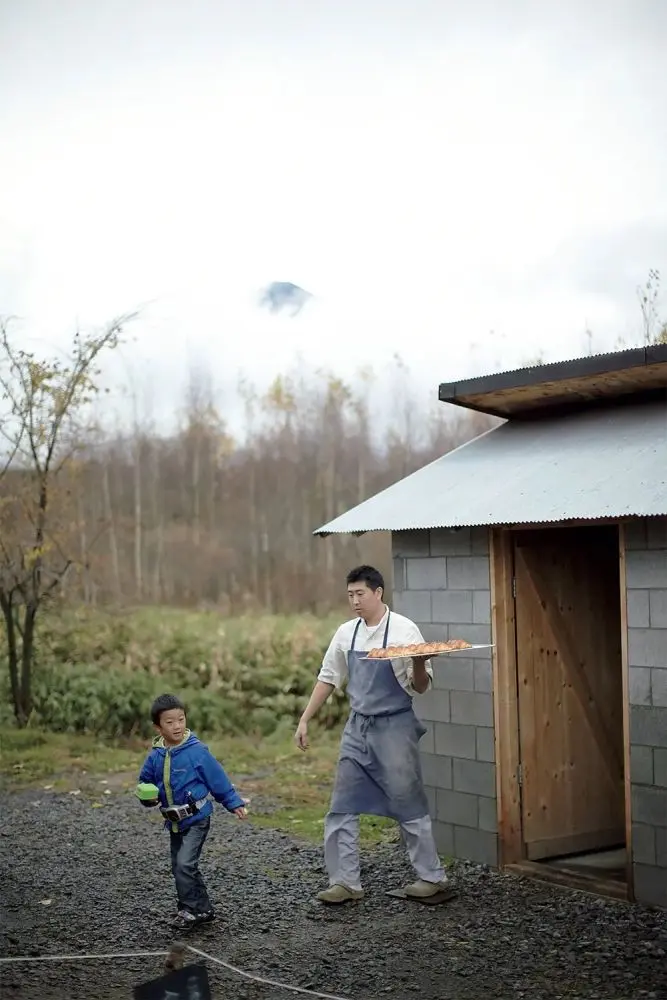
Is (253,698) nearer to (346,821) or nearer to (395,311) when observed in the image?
(346,821)

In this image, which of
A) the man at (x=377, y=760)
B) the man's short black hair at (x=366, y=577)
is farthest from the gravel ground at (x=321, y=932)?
the man's short black hair at (x=366, y=577)

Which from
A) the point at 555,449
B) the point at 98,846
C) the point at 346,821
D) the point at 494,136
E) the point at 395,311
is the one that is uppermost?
the point at 494,136

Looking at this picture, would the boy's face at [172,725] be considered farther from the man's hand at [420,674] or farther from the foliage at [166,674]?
the foliage at [166,674]

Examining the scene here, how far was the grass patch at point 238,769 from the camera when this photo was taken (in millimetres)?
7930

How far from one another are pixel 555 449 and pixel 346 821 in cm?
253

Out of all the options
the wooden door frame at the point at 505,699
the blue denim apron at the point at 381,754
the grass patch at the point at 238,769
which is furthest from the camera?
the grass patch at the point at 238,769

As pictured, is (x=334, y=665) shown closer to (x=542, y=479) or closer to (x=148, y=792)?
(x=148, y=792)

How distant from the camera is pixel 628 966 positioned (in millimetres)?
4469

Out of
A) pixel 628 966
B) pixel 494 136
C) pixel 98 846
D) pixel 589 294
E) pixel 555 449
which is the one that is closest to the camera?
pixel 628 966

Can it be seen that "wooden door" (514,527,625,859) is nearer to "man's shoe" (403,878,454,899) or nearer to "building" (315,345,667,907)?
"building" (315,345,667,907)

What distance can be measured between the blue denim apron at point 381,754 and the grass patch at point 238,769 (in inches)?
72.0

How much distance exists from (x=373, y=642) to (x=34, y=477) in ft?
25.4

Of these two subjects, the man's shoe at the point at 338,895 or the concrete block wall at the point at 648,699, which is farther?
the man's shoe at the point at 338,895

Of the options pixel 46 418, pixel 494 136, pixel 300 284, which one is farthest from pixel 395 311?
pixel 46 418
